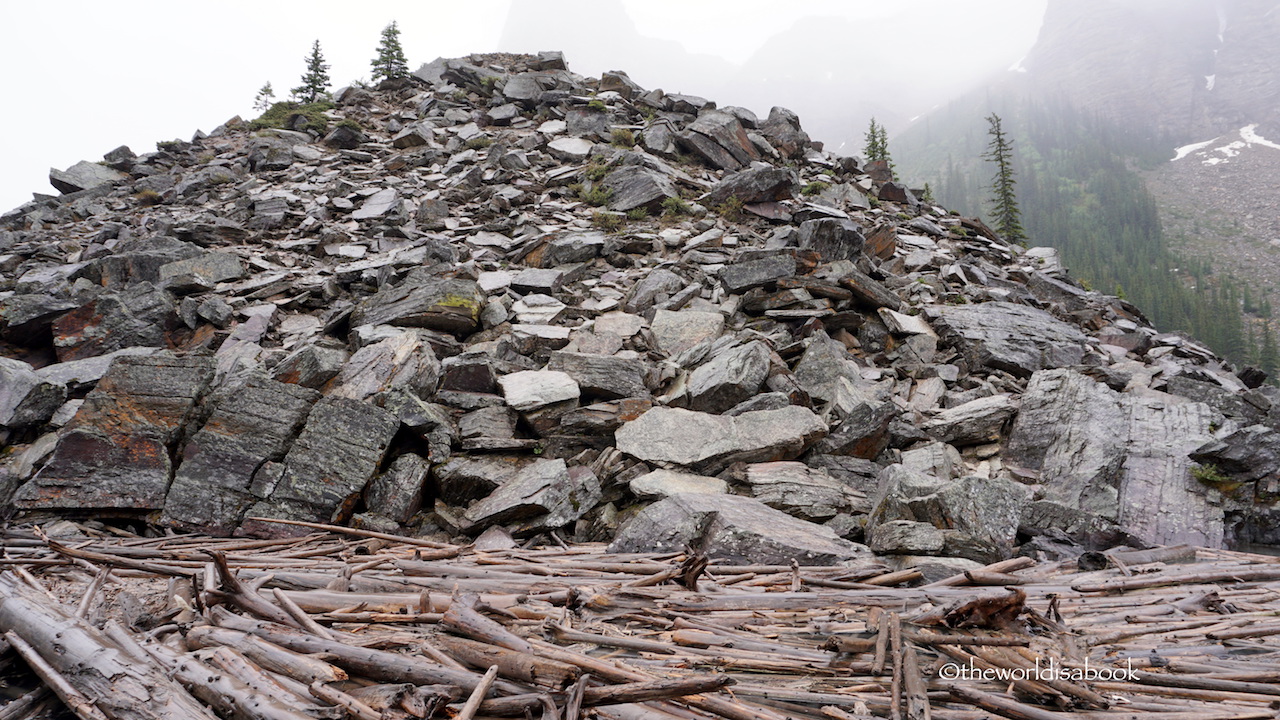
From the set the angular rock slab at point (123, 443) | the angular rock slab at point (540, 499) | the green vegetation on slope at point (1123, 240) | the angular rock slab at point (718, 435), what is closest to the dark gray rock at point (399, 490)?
the angular rock slab at point (540, 499)

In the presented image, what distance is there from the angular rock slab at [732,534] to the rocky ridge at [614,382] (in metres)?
0.04

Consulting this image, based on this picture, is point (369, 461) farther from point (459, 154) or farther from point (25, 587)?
point (459, 154)

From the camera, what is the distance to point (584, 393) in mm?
9484

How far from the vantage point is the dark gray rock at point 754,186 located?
1967cm

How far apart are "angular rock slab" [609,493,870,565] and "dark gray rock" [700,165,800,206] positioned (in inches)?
599

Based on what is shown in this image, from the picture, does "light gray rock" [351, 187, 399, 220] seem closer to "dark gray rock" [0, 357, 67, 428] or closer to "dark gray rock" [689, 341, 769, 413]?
"dark gray rock" [0, 357, 67, 428]

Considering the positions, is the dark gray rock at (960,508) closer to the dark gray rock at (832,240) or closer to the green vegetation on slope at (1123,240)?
the dark gray rock at (832,240)

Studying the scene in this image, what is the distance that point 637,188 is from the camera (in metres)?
19.9

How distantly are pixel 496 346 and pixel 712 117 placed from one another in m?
19.7

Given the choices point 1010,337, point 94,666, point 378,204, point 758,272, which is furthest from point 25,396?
point 1010,337

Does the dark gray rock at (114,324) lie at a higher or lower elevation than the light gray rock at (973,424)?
higher

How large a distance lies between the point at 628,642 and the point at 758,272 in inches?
447

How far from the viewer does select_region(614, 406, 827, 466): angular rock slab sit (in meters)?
8.10

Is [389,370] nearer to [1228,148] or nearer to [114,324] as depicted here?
[114,324]
